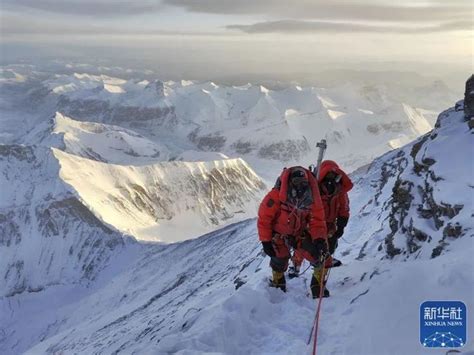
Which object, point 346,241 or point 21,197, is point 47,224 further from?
point 346,241

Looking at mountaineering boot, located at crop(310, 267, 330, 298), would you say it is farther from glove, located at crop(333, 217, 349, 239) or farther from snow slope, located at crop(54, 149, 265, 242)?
snow slope, located at crop(54, 149, 265, 242)

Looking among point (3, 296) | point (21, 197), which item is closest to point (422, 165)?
point (3, 296)

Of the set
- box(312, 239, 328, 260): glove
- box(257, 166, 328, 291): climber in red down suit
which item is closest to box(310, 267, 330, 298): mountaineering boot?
box(257, 166, 328, 291): climber in red down suit

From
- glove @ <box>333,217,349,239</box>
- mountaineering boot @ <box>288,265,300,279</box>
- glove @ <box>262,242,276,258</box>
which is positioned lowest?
mountaineering boot @ <box>288,265,300,279</box>

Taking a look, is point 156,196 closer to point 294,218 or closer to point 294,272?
point 294,272

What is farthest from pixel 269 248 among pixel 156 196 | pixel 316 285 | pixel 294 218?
pixel 156 196

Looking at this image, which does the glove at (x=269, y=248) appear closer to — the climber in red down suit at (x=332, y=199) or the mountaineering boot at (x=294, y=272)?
the climber in red down suit at (x=332, y=199)

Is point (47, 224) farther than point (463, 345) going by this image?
Yes
